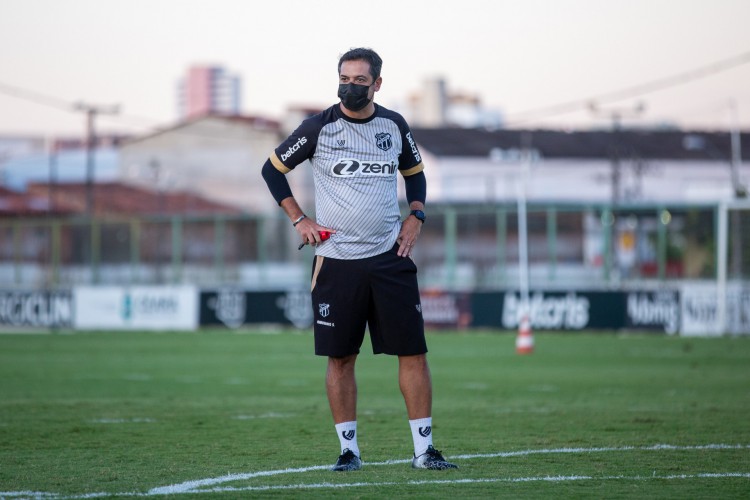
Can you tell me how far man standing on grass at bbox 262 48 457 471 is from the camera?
708 centimetres

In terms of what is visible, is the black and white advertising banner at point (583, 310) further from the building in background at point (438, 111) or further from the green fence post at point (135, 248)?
the building in background at point (438, 111)

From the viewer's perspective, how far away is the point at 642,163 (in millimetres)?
61500

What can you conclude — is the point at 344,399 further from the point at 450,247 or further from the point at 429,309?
the point at 450,247

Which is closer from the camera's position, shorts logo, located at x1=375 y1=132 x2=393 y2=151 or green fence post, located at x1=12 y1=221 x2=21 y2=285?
shorts logo, located at x1=375 y1=132 x2=393 y2=151

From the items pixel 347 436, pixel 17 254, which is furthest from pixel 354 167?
pixel 17 254

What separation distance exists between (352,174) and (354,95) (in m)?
0.42

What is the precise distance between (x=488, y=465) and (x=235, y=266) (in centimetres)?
3100

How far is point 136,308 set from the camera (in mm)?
34375

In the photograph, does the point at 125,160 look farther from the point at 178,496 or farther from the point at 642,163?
the point at 178,496

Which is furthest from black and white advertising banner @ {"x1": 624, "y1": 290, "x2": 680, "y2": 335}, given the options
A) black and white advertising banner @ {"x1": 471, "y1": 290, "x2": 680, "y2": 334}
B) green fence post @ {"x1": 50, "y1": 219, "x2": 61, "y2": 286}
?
green fence post @ {"x1": 50, "y1": 219, "x2": 61, "y2": 286}

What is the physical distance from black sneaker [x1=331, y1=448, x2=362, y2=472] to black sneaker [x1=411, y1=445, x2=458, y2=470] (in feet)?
0.98

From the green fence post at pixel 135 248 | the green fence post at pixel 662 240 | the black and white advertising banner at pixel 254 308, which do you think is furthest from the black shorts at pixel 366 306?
the green fence post at pixel 135 248

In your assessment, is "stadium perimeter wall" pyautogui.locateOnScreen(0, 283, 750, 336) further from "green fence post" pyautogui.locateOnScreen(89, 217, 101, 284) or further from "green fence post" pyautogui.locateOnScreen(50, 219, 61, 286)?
"green fence post" pyautogui.locateOnScreen(50, 219, 61, 286)

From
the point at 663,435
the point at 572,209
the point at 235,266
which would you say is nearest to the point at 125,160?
the point at 235,266
